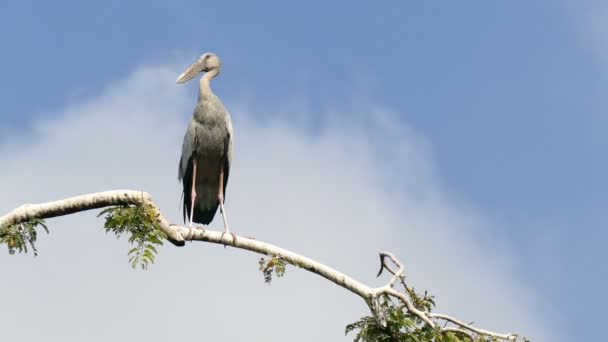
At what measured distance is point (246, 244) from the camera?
12469mm

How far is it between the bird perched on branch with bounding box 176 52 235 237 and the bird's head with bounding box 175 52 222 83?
95 cm

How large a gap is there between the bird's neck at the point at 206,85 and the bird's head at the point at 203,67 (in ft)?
0.23

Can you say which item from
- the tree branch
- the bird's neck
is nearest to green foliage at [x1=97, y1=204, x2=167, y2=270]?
the tree branch

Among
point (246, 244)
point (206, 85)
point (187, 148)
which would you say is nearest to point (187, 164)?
point (187, 148)

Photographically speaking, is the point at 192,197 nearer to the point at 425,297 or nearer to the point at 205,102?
the point at 205,102

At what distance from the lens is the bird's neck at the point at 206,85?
17781 mm

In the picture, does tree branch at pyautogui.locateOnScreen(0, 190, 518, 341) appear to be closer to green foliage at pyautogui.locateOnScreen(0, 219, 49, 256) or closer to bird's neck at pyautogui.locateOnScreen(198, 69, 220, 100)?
green foliage at pyautogui.locateOnScreen(0, 219, 49, 256)

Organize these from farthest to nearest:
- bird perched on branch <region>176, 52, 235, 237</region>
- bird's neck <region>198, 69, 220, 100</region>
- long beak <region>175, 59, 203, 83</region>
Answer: long beak <region>175, 59, 203, 83</region>
bird's neck <region>198, 69, 220, 100</region>
bird perched on branch <region>176, 52, 235, 237</region>

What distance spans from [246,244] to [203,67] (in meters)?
6.83

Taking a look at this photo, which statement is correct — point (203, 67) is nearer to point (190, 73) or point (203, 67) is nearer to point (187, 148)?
point (190, 73)

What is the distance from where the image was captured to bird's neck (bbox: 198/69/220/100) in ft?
58.3

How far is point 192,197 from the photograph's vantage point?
1705 cm

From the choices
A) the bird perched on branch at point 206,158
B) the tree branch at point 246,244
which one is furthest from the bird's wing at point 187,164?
the tree branch at point 246,244

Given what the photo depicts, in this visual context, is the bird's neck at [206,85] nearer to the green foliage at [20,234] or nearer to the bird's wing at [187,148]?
the bird's wing at [187,148]
